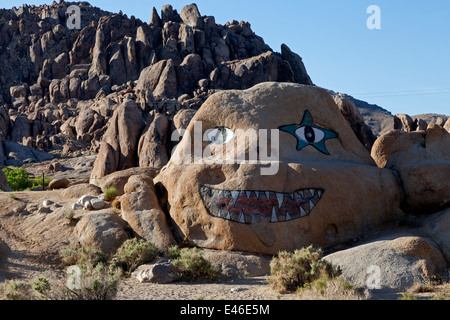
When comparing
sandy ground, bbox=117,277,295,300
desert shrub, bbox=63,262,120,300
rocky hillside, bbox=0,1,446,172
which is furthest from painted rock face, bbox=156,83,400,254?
rocky hillside, bbox=0,1,446,172

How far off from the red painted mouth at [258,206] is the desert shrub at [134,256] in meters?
1.66

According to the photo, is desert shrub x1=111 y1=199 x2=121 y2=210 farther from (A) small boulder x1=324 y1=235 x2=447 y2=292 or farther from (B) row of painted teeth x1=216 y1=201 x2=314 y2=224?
(A) small boulder x1=324 y1=235 x2=447 y2=292

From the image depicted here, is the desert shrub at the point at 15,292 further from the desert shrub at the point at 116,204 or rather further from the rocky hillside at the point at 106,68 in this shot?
the rocky hillside at the point at 106,68

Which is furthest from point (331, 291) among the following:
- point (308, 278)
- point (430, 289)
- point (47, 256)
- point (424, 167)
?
point (47, 256)

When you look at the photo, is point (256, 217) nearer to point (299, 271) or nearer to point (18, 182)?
point (299, 271)

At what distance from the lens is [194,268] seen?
872cm

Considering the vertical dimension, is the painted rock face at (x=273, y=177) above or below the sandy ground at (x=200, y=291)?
above

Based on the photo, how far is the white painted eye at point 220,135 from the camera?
11664 millimetres

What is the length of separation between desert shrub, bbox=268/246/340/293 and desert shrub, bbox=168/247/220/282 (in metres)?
1.50

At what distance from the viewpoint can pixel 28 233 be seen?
1146 centimetres

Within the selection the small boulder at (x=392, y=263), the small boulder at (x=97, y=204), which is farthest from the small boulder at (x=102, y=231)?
the small boulder at (x=392, y=263)
